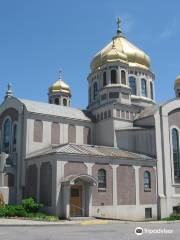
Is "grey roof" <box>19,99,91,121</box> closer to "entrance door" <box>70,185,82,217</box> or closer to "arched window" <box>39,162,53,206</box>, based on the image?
"arched window" <box>39,162,53,206</box>

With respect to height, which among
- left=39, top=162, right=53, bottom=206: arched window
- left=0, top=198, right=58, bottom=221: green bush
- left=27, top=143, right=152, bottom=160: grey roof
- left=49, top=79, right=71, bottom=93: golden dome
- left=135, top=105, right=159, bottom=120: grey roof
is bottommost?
left=0, top=198, right=58, bottom=221: green bush

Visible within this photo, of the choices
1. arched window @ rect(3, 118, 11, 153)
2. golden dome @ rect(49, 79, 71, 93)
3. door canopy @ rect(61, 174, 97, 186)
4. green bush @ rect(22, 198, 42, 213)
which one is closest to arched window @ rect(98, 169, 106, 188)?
door canopy @ rect(61, 174, 97, 186)

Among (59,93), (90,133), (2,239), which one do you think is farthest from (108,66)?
(2,239)

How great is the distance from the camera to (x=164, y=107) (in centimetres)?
3981

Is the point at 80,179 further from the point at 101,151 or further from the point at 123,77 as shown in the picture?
the point at 123,77

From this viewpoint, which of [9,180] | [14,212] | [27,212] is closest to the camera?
[14,212]

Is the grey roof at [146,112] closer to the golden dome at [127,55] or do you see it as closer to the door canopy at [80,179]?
the golden dome at [127,55]

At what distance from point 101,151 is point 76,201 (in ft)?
20.5

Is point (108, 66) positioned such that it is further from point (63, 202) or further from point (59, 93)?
point (63, 202)

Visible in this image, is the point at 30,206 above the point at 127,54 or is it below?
below

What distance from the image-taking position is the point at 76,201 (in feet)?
101

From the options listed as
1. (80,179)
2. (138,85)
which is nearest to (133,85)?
(138,85)

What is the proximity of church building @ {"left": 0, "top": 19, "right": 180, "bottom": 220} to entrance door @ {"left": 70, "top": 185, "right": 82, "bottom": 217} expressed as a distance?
3.2 inches

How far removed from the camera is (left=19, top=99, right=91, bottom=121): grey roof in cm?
3919
